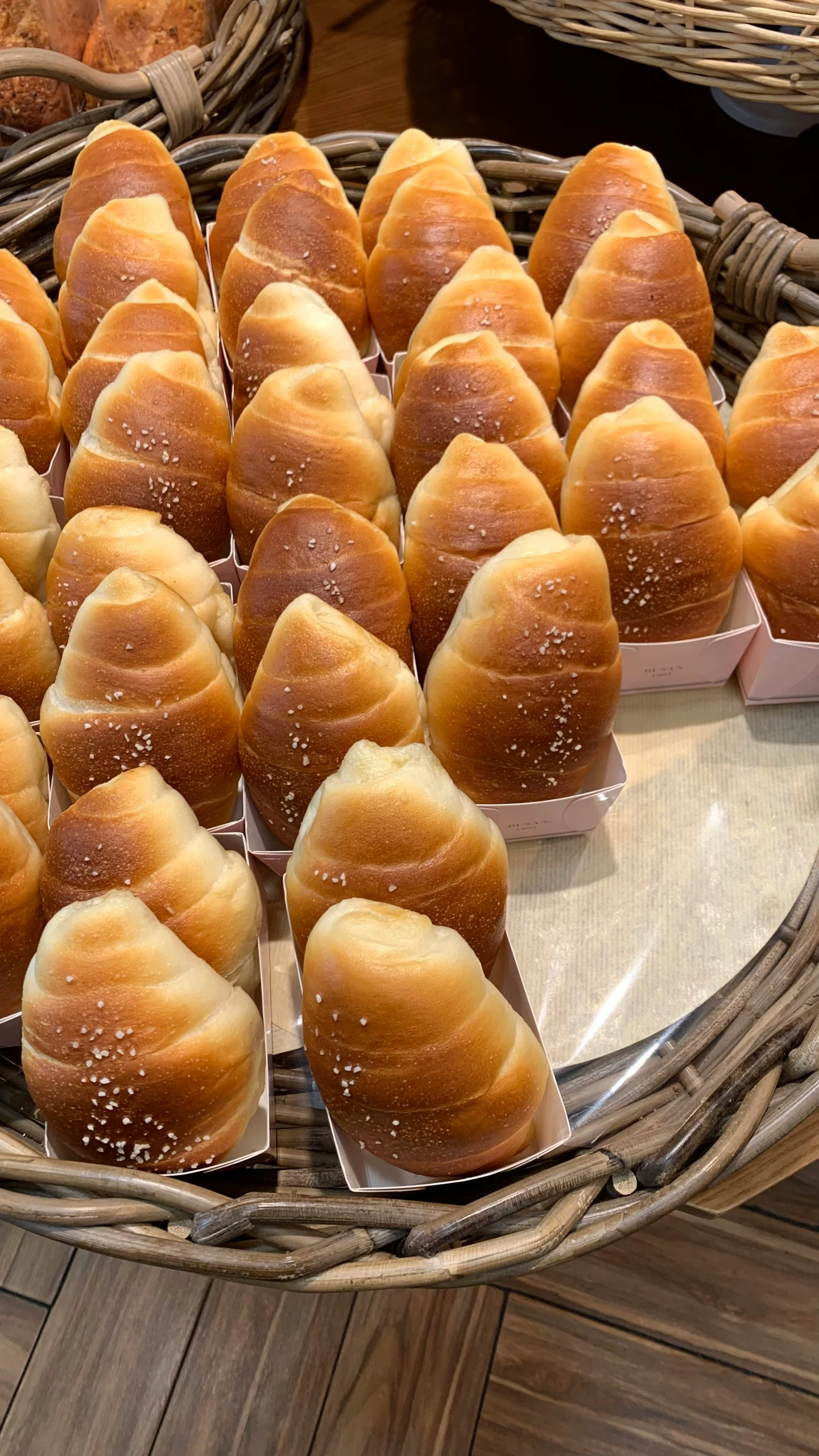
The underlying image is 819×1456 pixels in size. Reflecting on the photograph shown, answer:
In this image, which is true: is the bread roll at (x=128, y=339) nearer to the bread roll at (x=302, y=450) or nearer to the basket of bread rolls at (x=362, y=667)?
the basket of bread rolls at (x=362, y=667)

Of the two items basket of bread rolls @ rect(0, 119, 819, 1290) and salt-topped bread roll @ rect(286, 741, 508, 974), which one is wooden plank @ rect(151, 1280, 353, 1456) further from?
salt-topped bread roll @ rect(286, 741, 508, 974)

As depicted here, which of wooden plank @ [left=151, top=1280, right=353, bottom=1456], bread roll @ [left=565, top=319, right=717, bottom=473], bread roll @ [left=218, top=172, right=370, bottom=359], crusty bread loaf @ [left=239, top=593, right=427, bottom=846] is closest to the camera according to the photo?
crusty bread loaf @ [left=239, top=593, right=427, bottom=846]

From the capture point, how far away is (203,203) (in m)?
1.60

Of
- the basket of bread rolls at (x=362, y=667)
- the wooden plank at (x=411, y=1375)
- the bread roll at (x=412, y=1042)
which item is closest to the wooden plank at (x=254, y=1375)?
the wooden plank at (x=411, y=1375)

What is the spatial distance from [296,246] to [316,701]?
675 mm

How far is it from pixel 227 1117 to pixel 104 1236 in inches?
5.1

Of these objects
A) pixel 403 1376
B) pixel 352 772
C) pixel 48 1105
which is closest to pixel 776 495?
pixel 352 772

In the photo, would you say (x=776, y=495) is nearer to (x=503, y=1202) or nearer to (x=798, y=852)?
(x=798, y=852)

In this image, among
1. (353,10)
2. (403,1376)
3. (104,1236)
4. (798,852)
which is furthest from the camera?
(353,10)

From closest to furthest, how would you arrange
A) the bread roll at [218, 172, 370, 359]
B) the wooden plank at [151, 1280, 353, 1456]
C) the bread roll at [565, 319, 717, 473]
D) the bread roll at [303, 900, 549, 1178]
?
the bread roll at [303, 900, 549, 1178]
the bread roll at [565, 319, 717, 473]
the bread roll at [218, 172, 370, 359]
the wooden plank at [151, 1280, 353, 1456]

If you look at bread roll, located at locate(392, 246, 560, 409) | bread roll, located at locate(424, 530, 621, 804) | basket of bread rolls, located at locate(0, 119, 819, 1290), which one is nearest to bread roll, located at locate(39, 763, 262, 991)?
basket of bread rolls, located at locate(0, 119, 819, 1290)

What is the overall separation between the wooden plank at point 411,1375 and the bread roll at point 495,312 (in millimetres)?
1196

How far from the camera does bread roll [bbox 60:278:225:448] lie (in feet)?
3.81

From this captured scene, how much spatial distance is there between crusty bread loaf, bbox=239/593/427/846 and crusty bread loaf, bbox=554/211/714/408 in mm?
549
